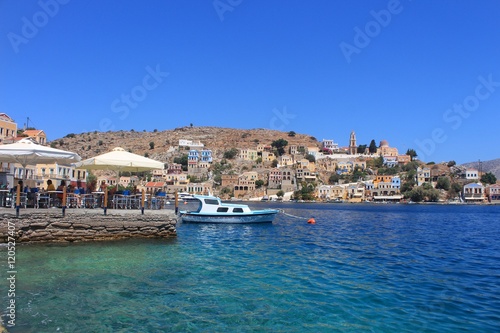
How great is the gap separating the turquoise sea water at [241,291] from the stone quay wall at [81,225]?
0.71m

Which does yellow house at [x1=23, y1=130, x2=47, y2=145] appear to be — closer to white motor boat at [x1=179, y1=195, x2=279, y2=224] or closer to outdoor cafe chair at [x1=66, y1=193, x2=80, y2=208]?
white motor boat at [x1=179, y1=195, x2=279, y2=224]

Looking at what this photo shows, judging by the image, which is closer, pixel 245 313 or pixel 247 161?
pixel 245 313

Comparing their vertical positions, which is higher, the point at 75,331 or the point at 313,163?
the point at 313,163

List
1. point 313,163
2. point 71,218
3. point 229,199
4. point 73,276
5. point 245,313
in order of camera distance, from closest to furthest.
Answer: point 245,313
point 73,276
point 71,218
point 229,199
point 313,163

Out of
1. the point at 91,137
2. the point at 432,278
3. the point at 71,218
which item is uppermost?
the point at 91,137

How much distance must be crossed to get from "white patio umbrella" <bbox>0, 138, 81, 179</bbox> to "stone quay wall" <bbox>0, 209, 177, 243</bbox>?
7.15ft

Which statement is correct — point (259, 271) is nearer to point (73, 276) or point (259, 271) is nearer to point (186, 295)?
point (186, 295)

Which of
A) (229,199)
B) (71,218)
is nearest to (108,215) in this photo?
(71,218)

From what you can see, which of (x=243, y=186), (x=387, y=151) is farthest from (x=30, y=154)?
(x=387, y=151)

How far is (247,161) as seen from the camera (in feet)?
542

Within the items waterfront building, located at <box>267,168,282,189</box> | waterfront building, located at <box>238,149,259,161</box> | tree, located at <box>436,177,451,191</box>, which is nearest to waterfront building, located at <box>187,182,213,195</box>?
waterfront building, located at <box>267,168,282,189</box>

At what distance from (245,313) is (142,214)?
34.2 ft

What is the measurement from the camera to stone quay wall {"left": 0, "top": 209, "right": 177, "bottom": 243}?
1453 cm

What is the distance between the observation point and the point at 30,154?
1498 cm
